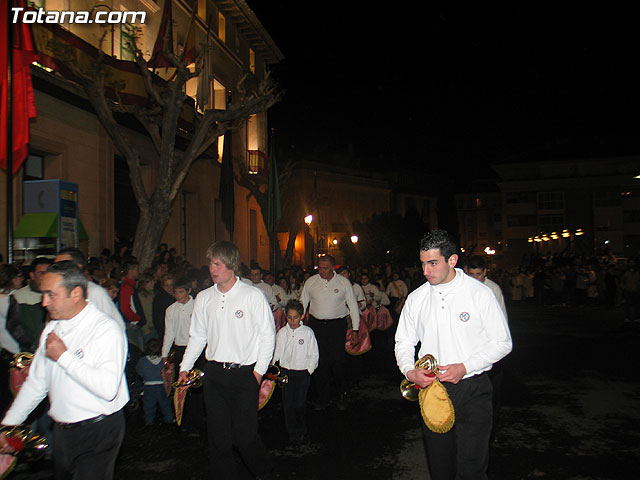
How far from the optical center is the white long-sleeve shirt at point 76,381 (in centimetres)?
343

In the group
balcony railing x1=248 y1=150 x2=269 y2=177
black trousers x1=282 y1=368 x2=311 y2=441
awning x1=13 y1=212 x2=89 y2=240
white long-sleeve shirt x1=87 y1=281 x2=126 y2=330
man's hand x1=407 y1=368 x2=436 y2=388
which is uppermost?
balcony railing x1=248 y1=150 x2=269 y2=177

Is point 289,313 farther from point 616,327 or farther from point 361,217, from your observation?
point 361,217

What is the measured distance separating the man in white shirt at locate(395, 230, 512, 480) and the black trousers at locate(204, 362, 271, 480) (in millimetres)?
1470

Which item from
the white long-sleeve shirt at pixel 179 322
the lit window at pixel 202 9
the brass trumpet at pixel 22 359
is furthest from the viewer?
the lit window at pixel 202 9

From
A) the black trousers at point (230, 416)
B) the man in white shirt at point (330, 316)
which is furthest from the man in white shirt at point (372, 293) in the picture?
the black trousers at point (230, 416)

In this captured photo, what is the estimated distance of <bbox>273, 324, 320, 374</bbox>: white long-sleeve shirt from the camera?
7227 mm

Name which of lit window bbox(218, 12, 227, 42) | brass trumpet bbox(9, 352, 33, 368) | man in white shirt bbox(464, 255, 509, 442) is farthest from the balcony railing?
brass trumpet bbox(9, 352, 33, 368)

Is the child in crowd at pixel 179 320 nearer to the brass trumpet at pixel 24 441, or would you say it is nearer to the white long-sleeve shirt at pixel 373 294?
the brass trumpet at pixel 24 441

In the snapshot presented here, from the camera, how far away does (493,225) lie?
8475 cm

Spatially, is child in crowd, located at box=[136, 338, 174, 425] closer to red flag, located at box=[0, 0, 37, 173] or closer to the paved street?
the paved street

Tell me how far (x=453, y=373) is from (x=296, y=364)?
361 centimetres

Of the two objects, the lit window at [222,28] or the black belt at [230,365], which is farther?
the lit window at [222,28]

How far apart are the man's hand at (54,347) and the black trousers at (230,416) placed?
1909 mm

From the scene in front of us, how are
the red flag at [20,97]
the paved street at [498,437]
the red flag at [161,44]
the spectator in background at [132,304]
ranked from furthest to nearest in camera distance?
the red flag at [161,44], the red flag at [20,97], the spectator in background at [132,304], the paved street at [498,437]
